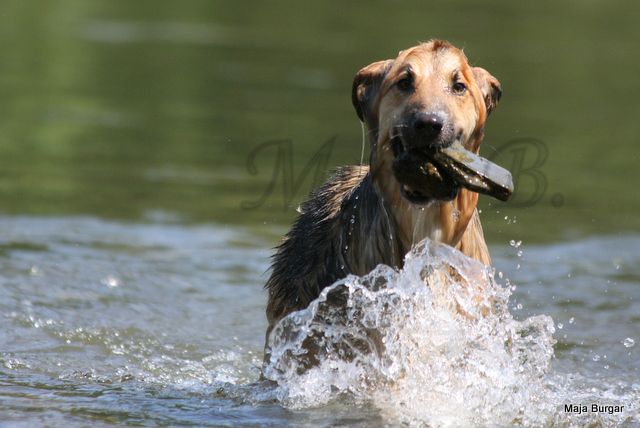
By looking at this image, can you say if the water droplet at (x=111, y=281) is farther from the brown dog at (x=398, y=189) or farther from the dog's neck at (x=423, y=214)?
the dog's neck at (x=423, y=214)

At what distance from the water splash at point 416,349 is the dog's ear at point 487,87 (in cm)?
87

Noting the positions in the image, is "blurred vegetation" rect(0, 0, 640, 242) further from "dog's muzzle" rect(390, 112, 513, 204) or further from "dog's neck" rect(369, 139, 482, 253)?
"dog's muzzle" rect(390, 112, 513, 204)

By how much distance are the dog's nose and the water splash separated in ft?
2.39

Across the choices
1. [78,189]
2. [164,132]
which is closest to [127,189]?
[78,189]

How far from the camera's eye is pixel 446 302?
22.0ft

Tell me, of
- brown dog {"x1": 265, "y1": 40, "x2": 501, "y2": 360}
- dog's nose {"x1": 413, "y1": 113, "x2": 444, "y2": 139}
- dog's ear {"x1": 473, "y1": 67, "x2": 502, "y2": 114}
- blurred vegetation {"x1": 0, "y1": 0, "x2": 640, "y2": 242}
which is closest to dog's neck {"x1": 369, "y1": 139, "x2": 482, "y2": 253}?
brown dog {"x1": 265, "y1": 40, "x2": 501, "y2": 360}

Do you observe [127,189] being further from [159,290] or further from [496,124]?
[496,124]

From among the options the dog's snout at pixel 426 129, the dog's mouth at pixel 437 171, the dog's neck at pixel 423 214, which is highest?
the dog's snout at pixel 426 129

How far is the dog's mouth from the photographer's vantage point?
6.14 m

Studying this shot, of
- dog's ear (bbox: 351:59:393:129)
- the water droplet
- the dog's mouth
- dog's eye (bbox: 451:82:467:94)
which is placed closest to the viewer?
the dog's mouth

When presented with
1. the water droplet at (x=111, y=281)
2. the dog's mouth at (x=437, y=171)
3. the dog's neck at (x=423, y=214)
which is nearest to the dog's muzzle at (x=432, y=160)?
the dog's mouth at (x=437, y=171)

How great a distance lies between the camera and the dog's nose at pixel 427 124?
6039 millimetres

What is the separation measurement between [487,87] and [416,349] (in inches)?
60.3

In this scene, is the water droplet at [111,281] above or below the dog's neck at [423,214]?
below
